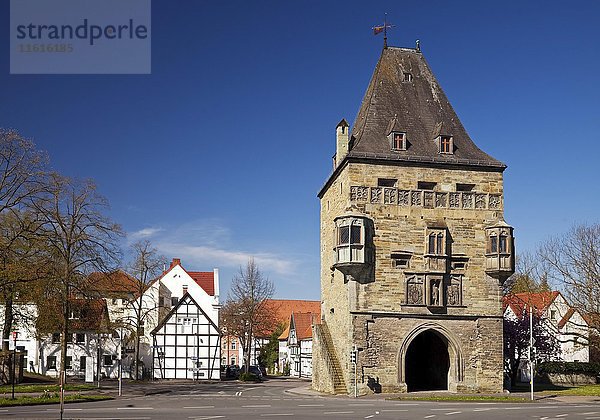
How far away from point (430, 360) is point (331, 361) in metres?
7.40

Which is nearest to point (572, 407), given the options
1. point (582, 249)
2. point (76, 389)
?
point (582, 249)

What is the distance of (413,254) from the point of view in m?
41.4

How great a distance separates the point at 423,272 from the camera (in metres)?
41.1

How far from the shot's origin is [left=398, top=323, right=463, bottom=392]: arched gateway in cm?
4072

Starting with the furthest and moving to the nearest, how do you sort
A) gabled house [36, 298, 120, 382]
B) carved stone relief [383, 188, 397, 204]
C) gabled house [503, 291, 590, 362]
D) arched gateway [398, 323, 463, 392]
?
1. gabled house [503, 291, 590, 362]
2. gabled house [36, 298, 120, 382]
3. carved stone relief [383, 188, 397, 204]
4. arched gateway [398, 323, 463, 392]

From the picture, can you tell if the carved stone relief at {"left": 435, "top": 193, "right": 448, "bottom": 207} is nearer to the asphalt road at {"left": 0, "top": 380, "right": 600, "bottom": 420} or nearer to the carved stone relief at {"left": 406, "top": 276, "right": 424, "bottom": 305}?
the carved stone relief at {"left": 406, "top": 276, "right": 424, "bottom": 305}

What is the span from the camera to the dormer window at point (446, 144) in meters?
43.1

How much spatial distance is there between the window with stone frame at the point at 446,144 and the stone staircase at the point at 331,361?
43.5ft

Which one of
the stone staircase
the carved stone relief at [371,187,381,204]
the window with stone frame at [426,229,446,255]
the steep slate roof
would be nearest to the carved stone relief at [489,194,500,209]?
the steep slate roof

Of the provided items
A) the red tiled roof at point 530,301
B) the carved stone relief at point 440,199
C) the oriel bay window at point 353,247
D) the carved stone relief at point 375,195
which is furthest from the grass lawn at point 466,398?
the red tiled roof at point 530,301

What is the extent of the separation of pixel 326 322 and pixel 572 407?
18369 mm

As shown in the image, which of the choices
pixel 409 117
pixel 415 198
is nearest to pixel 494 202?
pixel 415 198

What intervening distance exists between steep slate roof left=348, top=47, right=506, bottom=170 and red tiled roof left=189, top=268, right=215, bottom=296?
32.3 meters

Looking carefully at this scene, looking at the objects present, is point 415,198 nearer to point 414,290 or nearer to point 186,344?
point 414,290
